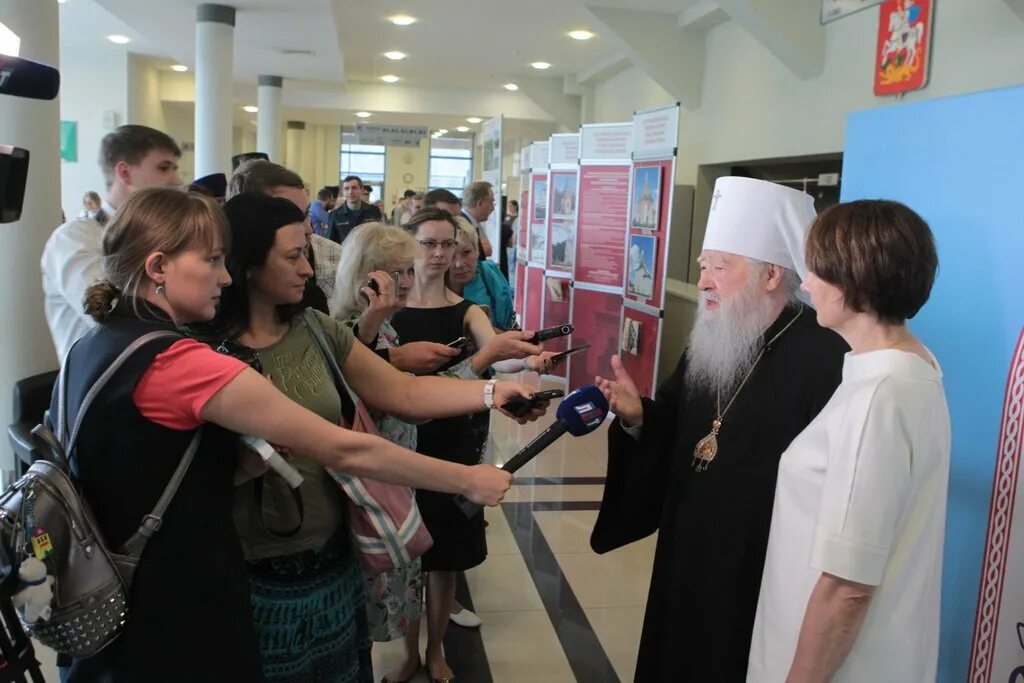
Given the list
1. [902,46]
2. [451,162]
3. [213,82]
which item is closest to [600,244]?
[902,46]

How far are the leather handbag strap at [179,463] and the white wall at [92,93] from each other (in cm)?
1019

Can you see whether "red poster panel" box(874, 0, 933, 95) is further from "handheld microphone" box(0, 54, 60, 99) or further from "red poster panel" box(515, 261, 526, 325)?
"red poster panel" box(515, 261, 526, 325)

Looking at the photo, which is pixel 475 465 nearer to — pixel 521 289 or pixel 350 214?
pixel 350 214

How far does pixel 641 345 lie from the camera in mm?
6016

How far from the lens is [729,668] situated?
5.56 ft

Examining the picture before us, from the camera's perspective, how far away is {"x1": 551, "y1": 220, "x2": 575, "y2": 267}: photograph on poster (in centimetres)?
722

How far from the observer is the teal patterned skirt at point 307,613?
162 centimetres

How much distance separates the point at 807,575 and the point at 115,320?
3.99 feet

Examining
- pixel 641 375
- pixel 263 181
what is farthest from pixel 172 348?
pixel 641 375

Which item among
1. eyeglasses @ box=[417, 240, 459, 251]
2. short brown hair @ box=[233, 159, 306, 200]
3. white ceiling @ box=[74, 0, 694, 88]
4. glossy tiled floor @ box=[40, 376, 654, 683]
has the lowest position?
glossy tiled floor @ box=[40, 376, 654, 683]

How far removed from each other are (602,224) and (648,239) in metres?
0.75

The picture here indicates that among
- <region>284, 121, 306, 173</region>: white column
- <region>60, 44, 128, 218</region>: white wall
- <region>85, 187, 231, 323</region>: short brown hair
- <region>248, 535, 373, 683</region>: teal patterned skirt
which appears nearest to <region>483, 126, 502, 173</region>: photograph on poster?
<region>60, 44, 128, 218</region>: white wall

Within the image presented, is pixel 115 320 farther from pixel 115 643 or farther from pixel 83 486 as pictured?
pixel 115 643

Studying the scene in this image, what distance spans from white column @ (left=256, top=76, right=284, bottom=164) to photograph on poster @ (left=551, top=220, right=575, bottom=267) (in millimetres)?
4782
